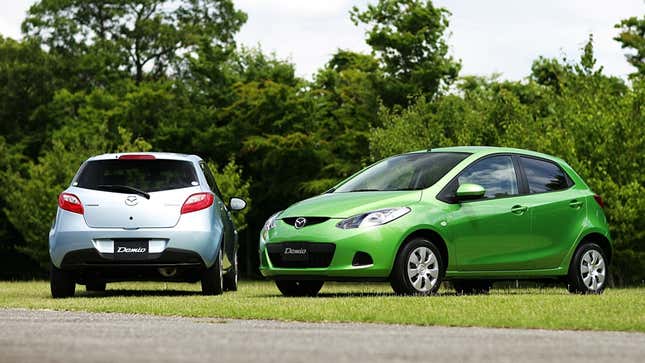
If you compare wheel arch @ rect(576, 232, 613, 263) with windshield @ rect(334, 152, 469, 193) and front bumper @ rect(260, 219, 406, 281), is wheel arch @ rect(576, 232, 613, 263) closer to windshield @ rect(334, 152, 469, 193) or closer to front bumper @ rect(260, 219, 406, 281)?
windshield @ rect(334, 152, 469, 193)

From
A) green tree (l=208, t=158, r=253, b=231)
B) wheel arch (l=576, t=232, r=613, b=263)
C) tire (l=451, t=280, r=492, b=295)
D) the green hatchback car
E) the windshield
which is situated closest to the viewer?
the green hatchback car

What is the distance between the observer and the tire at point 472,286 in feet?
55.5

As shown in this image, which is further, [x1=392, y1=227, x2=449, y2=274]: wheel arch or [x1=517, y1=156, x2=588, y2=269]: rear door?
[x1=517, y1=156, x2=588, y2=269]: rear door

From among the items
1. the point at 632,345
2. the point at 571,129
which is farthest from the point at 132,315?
the point at 571,129

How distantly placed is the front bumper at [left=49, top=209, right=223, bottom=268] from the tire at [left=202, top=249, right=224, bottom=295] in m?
0.40

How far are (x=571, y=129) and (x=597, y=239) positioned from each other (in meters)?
13.6

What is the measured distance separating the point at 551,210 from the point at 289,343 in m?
7.45

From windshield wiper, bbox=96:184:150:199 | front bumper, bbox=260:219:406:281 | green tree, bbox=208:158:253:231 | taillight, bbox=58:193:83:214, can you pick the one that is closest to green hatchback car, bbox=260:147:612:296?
front bumper, bbox=260:219:406:281

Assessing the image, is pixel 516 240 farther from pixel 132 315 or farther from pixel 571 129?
pixel 571 129

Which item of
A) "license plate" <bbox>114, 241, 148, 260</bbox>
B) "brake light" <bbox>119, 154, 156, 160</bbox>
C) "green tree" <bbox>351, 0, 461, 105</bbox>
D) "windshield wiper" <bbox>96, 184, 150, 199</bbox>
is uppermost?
"green tree" <bbox>351, 0, 461, 105</bbox>

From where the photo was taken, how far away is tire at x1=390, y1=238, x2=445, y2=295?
14250 millimetres

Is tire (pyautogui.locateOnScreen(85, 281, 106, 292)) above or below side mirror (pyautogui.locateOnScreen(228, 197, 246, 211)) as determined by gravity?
below

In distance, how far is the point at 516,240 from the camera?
1522 cm

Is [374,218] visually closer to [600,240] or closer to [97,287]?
[600,240]
